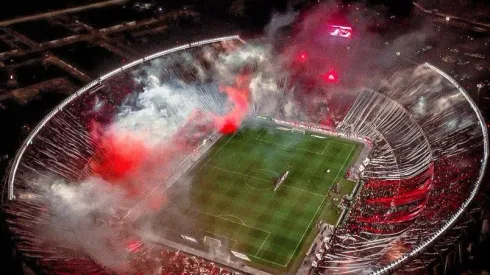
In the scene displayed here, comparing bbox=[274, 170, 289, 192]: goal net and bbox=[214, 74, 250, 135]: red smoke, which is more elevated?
bbox=[214, 74, 250, 135]: red smoke

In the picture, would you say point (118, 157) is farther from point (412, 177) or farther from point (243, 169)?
point (412, 177)

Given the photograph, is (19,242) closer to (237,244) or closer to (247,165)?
(237,244)

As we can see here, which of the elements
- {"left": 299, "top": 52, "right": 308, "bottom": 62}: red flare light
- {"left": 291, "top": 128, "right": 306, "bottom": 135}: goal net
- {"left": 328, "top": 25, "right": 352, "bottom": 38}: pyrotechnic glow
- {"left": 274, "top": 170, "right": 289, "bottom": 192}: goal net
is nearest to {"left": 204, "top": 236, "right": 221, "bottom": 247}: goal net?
{"left": 274, "top": 170, "right": 289, "bottom": 192}: goal net

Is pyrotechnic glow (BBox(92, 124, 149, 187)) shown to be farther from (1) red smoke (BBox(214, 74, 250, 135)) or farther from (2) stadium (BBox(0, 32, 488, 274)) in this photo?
(1) red smoke (BBox(214, 74, 250, 135))

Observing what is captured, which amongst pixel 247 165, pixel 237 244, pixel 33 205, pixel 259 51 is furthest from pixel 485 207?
pixel 259 51

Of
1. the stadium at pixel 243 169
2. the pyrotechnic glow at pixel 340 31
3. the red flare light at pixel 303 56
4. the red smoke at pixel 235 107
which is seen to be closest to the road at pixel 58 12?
the stadium at pixel 243 169

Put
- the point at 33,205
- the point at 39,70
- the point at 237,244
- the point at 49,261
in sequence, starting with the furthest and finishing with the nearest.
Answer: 1. the point at 39,70
2. the point at 237,244
3. the point at 33,205
4. the point at 49,261

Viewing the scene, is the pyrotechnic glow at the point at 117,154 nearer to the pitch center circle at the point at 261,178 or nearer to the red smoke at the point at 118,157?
the red smoke at the point at 118,157
